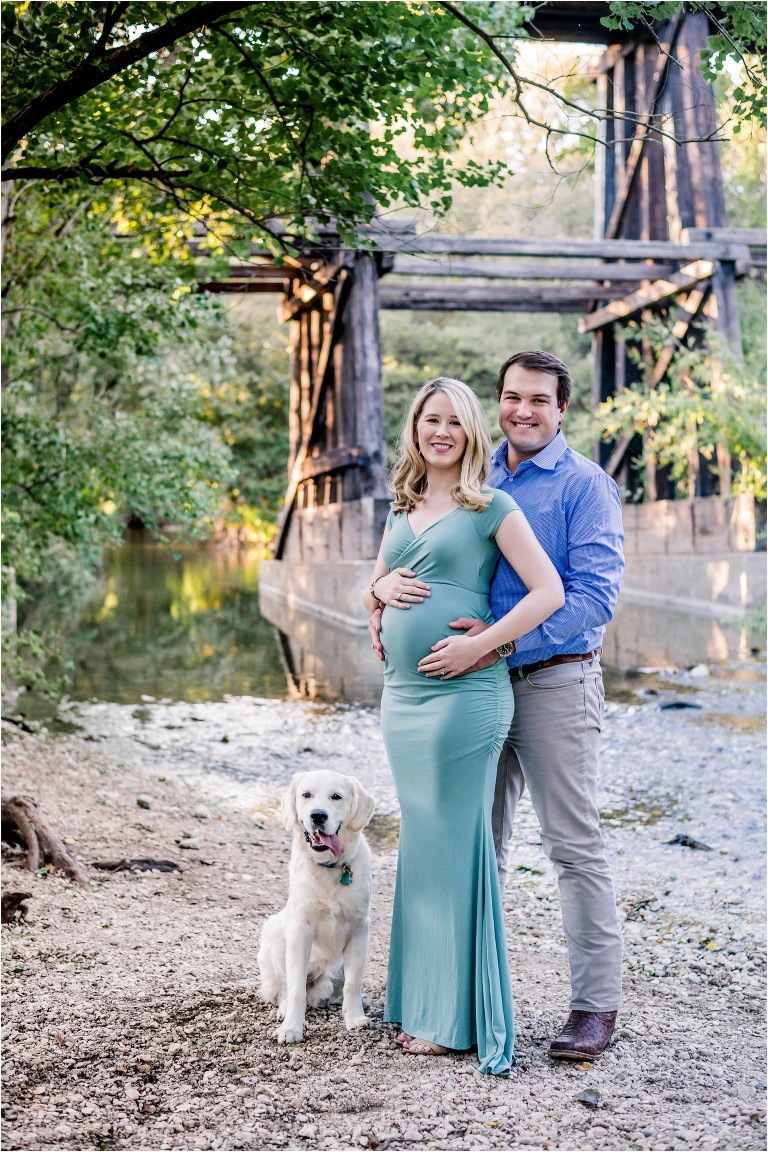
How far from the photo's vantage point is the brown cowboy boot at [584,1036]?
375 centimetres

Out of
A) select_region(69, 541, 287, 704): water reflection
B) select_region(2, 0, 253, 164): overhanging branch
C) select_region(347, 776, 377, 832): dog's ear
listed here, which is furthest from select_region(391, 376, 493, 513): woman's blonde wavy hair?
select_region(69, 541, 287, 704): water reflection

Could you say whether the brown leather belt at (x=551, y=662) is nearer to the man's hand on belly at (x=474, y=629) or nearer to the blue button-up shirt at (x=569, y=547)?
the blue button-up shirt at (x=569, y=547)

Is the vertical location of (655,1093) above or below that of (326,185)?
below

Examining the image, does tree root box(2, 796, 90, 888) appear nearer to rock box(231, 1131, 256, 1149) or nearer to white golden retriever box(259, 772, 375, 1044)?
white golden retriever box(259, 772, 375, 1044)

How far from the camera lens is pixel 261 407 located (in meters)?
41.4

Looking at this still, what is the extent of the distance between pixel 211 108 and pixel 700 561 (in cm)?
1741

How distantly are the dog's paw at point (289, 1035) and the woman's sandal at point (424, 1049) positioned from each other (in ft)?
1.28

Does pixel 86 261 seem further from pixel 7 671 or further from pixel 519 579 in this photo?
pixel 519 579

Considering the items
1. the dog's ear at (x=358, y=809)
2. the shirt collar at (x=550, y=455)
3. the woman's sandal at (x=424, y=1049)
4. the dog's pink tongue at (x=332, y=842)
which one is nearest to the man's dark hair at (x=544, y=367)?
the shirt collar at (x=550, y=455)

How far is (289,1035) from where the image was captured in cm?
386

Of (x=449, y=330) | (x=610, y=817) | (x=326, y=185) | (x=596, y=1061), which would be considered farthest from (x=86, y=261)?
(x=449, y=330)

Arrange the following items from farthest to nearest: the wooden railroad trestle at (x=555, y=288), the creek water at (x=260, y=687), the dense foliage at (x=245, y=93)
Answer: the wooden railroad trestle at (x=555, y=288) → the creek water at (x=260, y=687) → the dense foliage at (x=245, y=93)

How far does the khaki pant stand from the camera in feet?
12.5

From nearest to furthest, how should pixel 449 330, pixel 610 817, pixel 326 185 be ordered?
pixel 326 185
pixel 610 817
pixel 449 330
